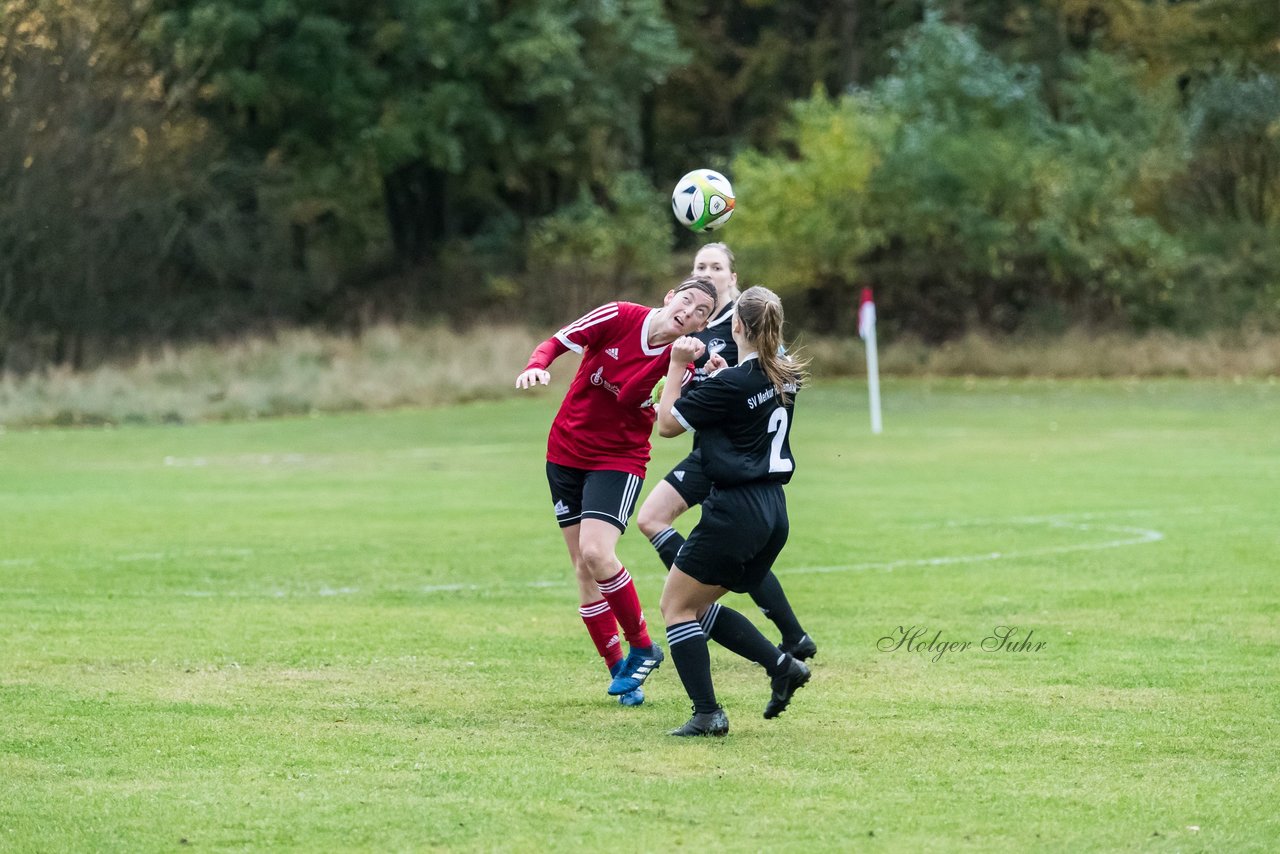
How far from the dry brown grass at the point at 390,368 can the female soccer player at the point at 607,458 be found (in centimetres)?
2457

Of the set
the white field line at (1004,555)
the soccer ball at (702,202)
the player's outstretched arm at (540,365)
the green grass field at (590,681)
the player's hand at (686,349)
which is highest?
the soccer ball at (702,202)

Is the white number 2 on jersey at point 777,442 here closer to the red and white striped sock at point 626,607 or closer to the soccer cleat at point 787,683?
the soccer cleat at point 787,683

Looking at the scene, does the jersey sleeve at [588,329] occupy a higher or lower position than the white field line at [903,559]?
higher

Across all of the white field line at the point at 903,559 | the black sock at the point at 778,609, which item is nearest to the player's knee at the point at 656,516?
the black sock at the point at 778,609

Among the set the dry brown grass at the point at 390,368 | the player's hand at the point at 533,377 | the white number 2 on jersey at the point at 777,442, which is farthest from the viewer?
the dry brown grass at the point at 390,368

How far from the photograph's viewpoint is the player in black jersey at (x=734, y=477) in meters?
7.30

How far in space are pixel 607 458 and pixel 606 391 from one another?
302 mm

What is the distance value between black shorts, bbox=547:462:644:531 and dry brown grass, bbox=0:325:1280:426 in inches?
964

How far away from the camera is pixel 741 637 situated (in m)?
7.54

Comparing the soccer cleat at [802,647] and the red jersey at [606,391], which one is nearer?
the red jersey at [606,391]

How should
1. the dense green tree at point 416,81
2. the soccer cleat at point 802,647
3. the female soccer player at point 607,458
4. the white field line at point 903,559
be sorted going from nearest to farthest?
the female soccer player at point 607,458 → the soccer cleat at point 802,647 → the white field line at point 903,559 → the dense green tree at point 416,81

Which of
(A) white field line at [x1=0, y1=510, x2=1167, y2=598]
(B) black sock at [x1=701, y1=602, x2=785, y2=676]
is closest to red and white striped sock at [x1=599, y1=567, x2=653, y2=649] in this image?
(B) black sock at [x1=701, y1=602, x2=785, y2=676]

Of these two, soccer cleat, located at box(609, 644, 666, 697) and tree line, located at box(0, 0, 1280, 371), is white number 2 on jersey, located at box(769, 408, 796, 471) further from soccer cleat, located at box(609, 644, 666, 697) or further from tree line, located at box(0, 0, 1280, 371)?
tree line, located at box(0, 0, 1280, 371)

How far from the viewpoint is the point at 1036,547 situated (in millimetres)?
14148
